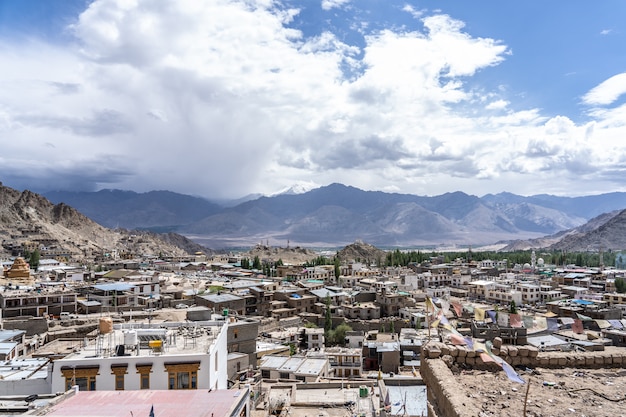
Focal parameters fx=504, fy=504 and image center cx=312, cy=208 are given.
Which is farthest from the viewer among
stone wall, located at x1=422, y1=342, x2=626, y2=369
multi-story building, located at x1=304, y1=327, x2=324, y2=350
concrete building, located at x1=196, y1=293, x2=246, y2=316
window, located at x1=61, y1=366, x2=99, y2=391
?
concrete building, located at x1=196, y1=293, x2=246, y2=316

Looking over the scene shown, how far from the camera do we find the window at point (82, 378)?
44.1 feet

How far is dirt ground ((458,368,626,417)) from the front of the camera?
701 centimetres

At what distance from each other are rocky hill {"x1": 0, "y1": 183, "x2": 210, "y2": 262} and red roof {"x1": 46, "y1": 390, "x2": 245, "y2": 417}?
95.6m

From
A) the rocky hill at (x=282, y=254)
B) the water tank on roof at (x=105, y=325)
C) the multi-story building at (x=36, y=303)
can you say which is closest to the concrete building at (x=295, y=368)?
the water tank on roof at (x=105, y=325)

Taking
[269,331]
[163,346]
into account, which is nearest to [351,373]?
[269,331]

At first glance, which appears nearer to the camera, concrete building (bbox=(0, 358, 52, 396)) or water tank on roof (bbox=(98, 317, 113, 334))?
concrete building (bbox=(0, 358, 52, 396))

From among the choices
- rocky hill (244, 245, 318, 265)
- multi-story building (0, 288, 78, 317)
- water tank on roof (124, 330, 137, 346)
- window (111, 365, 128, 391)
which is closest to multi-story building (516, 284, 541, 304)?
multi-story building (0, 288, 78, 317)

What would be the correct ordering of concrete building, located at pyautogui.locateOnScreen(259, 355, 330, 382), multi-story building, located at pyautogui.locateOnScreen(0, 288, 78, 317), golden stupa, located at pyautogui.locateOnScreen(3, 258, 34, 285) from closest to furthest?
concrete building, located at pyautogui.locateOnScreen(259, 355, 330, 382), multi-story building, located at pyautogui.locateOnScreen(0, 288, 78, 317), golden stupa, located at pyautogui.locateOnScreen(3, 258, 34, 285)

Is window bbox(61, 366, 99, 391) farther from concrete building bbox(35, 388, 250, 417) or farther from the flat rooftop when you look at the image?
concrete building bbox(35, 388, 250, 417)

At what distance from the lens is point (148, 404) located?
10.8m

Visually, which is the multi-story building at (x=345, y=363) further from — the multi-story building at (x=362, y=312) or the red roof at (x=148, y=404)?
the red roof at (x=148, y=404)

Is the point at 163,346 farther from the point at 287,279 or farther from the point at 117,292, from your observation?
the point at 287,279

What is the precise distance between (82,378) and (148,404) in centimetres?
377

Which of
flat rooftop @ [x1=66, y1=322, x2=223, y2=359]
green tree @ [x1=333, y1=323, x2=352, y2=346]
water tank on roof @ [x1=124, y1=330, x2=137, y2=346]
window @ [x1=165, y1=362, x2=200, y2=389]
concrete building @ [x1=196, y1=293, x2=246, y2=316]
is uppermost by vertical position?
water tank on roof @ [x1=124, y1=330, x2=137, y2=346]
